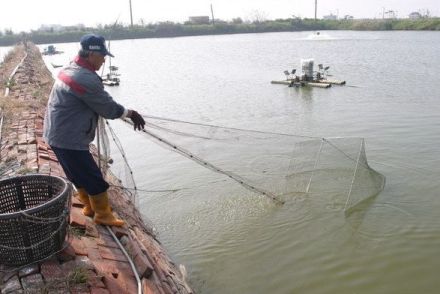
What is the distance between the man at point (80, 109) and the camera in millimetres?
3520

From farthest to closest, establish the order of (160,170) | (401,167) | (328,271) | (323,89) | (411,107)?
1. (323,89)
2. (411,107)
3. (160,170)
4. (401,167)
5. (328,271)

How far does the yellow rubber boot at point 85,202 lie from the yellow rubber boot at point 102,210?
15 centimetres

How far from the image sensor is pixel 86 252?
362 cm

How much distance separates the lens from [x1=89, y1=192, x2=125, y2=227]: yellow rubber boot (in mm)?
4045

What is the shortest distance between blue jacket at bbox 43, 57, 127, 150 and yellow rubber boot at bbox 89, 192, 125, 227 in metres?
0.58

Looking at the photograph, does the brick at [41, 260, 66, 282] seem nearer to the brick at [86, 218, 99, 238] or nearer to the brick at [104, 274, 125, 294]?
the brick at [104, 274, 125, 294]

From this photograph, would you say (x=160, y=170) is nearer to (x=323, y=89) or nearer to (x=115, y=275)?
(x=115, y=275)

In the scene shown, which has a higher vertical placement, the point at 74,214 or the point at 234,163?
the point at 74,214

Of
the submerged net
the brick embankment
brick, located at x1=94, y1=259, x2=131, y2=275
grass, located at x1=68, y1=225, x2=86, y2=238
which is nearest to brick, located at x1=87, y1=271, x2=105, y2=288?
the brick embankment

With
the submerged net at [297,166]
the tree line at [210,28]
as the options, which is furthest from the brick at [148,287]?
the tree line at [210,28]

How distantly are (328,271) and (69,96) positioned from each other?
3.52 meters

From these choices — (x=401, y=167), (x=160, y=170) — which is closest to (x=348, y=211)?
(x=401, y=167)

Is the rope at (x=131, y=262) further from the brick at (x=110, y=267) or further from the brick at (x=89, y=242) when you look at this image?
the brick at (x=89, y=242)


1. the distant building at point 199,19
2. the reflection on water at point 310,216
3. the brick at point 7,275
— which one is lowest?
the reflection on water at point 310,216
